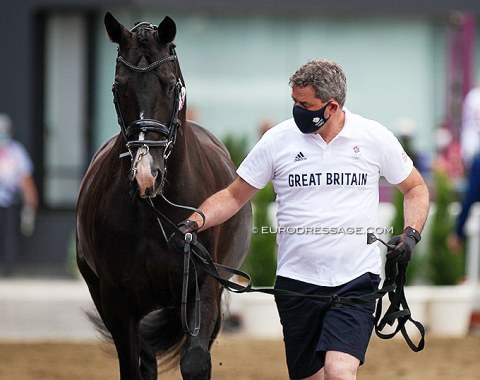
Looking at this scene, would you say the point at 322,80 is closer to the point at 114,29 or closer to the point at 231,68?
the point at 114,29

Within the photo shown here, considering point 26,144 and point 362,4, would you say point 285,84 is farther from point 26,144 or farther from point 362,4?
point 26,144

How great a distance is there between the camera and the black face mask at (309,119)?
545cm

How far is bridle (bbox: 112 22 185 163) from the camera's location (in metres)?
5.48

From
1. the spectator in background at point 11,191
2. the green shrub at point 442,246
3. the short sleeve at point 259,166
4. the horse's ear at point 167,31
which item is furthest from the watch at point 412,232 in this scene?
the spectator in background at point 11,191

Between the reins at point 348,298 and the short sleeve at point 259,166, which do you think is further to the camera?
the short sleeve at point 259,166

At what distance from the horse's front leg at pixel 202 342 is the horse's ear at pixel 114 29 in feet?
4.22

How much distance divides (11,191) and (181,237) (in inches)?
420

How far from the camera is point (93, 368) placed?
31.6 feet

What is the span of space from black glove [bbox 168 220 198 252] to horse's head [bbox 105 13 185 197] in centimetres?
20

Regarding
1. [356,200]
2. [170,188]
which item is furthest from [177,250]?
[356,200]

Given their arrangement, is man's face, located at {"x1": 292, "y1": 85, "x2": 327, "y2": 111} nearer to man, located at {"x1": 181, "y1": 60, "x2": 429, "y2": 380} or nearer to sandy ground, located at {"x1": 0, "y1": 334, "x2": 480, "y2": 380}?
man, located at {"x1": 181, "y1": 60, "x2": 429, "y2": 380}

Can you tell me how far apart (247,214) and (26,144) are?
1055 centimetres

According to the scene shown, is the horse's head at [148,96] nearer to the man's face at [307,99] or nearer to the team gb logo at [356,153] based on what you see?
the man's face at [307,99]

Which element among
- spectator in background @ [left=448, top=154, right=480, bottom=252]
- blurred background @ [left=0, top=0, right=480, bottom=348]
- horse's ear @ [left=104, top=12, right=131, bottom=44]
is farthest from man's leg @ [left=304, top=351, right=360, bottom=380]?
blurred background @ [left=0, top=0, right=480, bottom=348]
